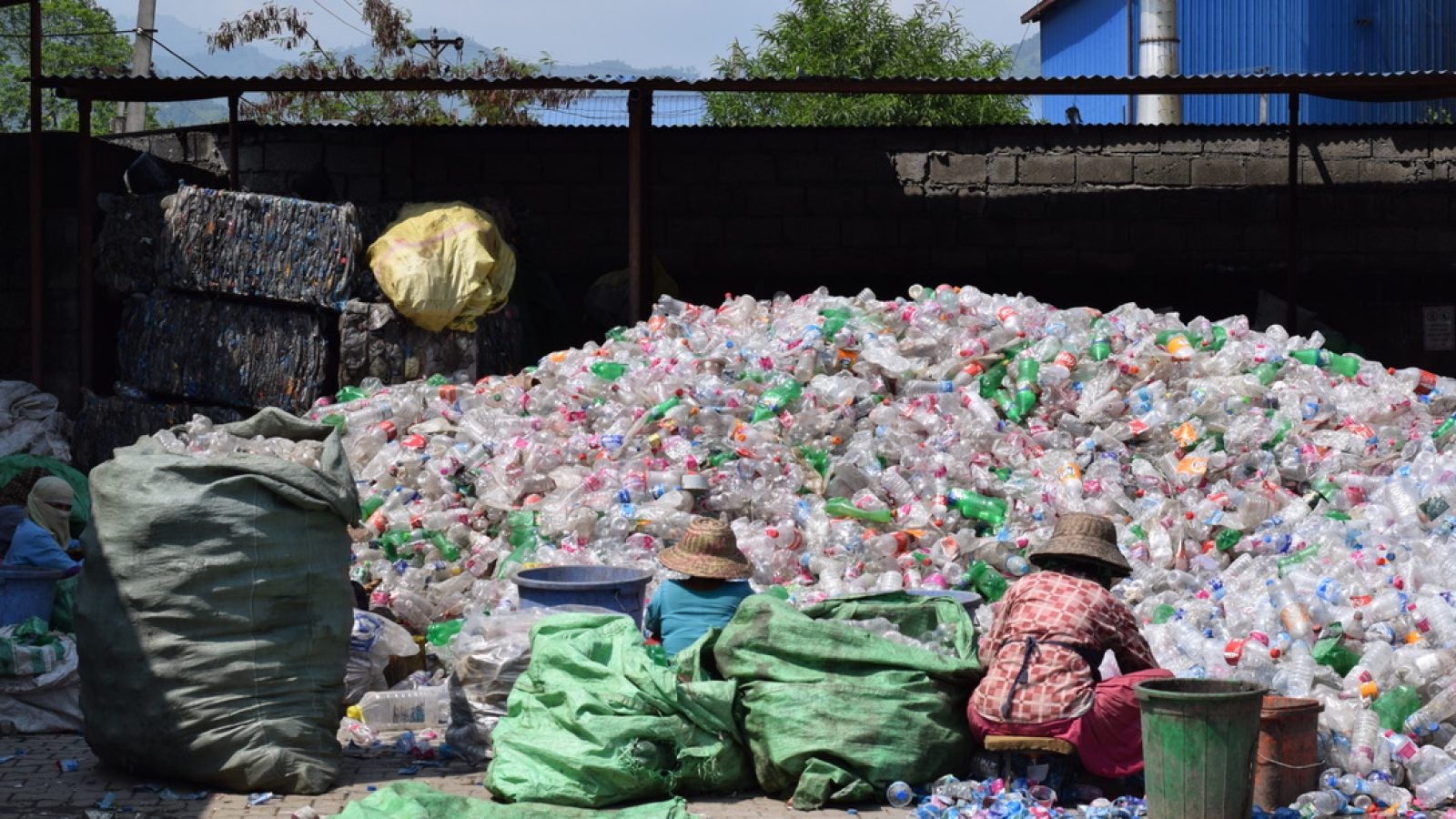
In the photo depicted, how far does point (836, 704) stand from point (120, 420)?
7852 mm

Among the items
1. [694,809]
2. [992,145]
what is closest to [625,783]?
[694,809]

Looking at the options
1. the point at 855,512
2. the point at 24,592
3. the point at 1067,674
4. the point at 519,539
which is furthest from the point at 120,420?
the point at 1067,674

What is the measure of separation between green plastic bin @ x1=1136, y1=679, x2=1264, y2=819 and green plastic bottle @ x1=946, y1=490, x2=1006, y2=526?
3.44m

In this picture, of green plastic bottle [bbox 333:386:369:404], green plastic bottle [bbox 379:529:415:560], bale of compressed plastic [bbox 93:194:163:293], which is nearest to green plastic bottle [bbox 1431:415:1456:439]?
green plastic bottle [bbox 379:529:415:560]

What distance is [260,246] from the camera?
1217cm

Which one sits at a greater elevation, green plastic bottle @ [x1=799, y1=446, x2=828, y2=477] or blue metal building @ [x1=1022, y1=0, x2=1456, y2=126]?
blue metal building @ [x1=1022, y1=0, x2=1456, y2=126]

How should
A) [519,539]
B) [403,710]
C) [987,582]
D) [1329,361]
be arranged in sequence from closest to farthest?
[403,710], [987,582], [519,539], [1329,361]

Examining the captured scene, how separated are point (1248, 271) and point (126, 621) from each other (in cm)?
1137

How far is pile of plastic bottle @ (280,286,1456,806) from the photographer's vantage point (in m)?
8.10

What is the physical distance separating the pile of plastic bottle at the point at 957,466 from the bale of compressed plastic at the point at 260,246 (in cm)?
112

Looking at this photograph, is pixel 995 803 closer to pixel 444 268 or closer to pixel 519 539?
pixel 519 539

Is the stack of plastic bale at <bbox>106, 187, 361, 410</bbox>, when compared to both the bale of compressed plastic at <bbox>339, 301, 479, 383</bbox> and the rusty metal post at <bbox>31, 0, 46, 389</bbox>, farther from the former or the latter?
the rusty metal post at <bbox>31, 0, 46, 389</bbox>

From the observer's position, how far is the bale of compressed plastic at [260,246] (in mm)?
11984

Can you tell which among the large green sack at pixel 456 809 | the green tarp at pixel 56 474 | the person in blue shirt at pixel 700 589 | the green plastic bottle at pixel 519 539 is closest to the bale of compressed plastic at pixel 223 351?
the green tarp at pixel 56 474
